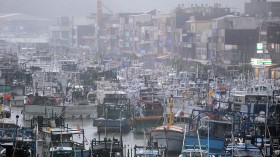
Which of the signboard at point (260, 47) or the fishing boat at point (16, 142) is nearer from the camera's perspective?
the fishing boat at point (16, 142)

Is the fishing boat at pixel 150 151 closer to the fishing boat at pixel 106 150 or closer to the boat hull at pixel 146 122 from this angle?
the fishing boat at pixel 106 150

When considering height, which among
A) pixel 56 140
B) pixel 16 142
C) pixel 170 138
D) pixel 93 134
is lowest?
pixel 93 134

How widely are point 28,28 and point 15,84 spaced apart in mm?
59222

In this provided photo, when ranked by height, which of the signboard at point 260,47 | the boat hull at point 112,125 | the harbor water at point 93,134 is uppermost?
the signboard at point 260,47

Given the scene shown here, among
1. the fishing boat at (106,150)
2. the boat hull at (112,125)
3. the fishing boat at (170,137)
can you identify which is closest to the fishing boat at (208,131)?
the fishing boat at (170,137)

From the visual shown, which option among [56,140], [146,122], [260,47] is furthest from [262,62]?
[56,140]

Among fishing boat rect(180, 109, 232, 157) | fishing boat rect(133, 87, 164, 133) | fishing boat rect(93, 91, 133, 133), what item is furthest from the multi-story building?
fishing boat rect(180, 109, 232, 157)

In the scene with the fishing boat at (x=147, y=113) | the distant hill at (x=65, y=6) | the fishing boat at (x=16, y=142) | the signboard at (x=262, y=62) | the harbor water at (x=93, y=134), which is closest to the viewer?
the fishing boat at (x=16, y=142)

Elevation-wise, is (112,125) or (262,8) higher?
(262,8)

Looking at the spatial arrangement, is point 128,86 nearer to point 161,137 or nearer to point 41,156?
point 161,137

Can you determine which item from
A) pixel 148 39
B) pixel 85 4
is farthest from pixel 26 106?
pixel 85 4

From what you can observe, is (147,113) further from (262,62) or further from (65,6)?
(65,6)

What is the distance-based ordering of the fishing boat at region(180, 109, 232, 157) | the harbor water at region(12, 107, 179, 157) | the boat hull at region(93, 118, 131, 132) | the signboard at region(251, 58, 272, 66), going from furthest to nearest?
the signboard at region(251, 58, 272, 66) → the boat hull at region(93, 118, 131, 132) → the harbor water at region(12, 107, 179, 157) → the fishing boat at region(180, 109, 232, 157)

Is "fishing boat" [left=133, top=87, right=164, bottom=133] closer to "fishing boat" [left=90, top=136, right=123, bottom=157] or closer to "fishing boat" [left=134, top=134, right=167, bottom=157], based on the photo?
"fishing boat" [left=134, top=134, right=167, bottom=157]
